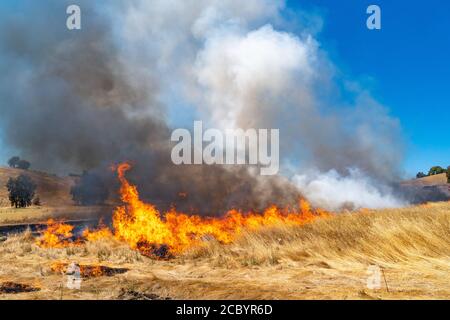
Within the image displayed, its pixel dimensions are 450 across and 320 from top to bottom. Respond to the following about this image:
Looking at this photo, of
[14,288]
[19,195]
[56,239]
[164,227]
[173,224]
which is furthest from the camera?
[19,195]

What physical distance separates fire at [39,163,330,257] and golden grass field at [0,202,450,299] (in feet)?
3.03

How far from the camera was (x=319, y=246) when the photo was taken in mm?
12188

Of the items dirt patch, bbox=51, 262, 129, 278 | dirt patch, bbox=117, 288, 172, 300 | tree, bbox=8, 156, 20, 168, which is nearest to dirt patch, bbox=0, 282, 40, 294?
dirt patch, bbox=51, 262, 129, 278

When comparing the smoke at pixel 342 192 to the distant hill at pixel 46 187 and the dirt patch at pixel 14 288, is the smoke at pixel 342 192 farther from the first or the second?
the distant hill at pixel 46 187

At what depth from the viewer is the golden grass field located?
319 inches

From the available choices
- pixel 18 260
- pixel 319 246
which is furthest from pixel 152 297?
pixel 18 260

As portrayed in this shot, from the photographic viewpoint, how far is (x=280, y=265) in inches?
436

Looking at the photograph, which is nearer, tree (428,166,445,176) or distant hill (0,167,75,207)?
distant hill (0,167,75,207)

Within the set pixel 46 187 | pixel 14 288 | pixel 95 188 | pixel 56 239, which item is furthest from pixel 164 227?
pixel 46 187

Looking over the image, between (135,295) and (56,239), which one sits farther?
(56,239)

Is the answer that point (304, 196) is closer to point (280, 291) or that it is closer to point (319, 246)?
point (319, 246)

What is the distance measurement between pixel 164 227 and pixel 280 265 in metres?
6.72

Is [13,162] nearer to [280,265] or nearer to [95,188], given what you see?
[95,188]

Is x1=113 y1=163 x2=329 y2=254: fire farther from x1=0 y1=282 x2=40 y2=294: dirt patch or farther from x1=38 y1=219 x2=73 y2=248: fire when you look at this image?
x1=0 y1=282 x2=40 y2=294: dirt patch
